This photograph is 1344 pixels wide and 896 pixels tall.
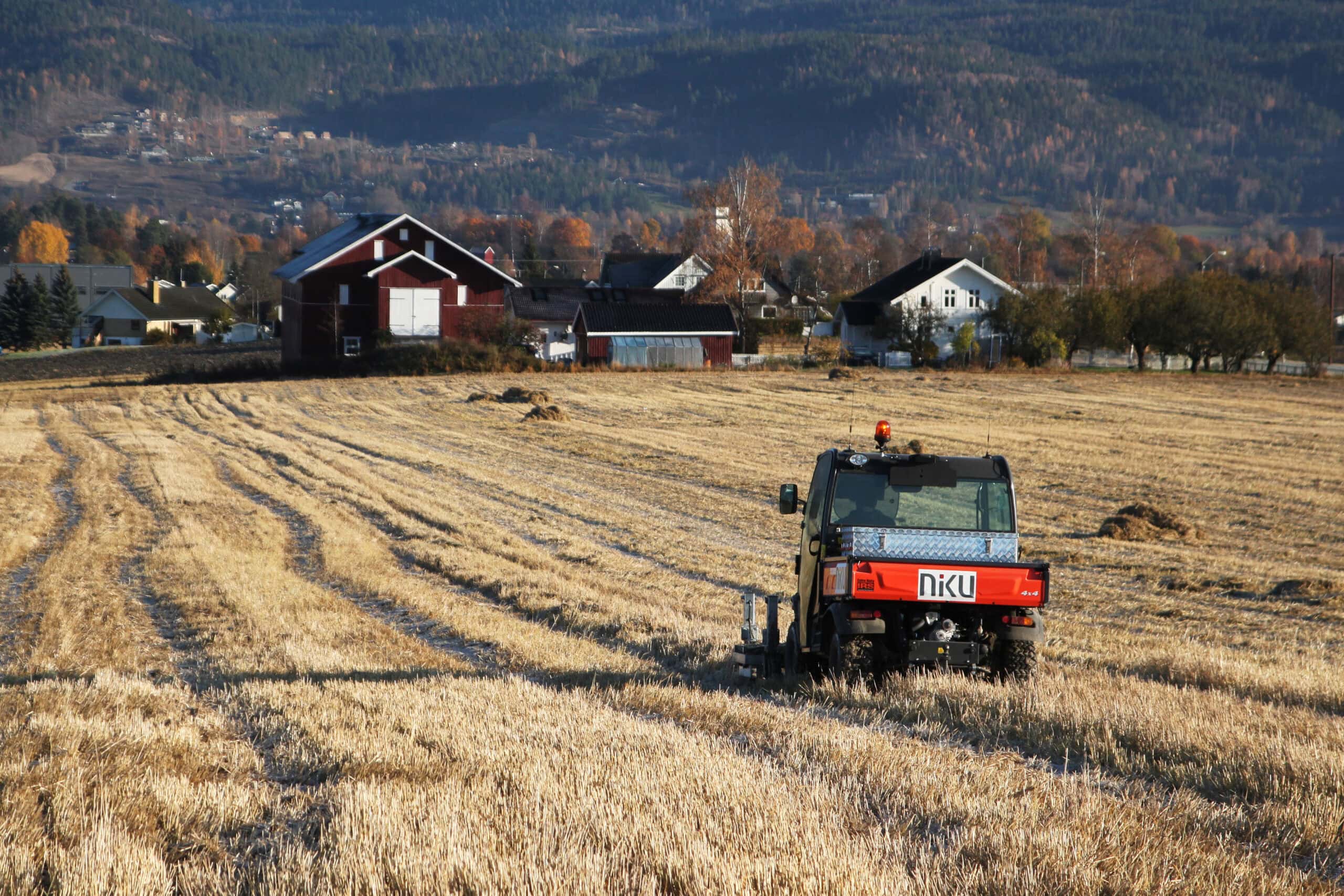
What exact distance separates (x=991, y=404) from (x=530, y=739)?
4738 cm

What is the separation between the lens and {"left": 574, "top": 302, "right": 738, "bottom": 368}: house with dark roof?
236ft

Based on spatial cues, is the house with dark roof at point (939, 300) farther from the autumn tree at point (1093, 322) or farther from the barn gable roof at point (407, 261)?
the barn gable roof at point (407, 261)

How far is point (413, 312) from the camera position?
71.8 meters

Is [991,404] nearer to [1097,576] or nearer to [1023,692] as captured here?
[1097,576]

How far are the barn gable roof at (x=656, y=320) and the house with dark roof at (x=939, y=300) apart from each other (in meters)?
11.2

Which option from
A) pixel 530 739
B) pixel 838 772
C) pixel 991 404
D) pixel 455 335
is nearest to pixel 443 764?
pixel 530 739

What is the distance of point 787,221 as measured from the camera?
288 ft

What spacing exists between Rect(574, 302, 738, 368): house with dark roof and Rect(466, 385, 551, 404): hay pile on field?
1901 centimetres

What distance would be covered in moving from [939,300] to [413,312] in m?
34.5

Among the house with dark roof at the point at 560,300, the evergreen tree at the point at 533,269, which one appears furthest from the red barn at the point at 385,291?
the evergreen tree at the point at 533,269

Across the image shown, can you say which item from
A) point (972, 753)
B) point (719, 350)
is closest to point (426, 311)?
point (719, 350)

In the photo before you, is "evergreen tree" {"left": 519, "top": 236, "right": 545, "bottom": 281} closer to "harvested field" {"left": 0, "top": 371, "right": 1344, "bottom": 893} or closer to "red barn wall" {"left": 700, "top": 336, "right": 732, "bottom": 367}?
"red barn wall" {"left": 700, "top": 336, "right": 732, "bottom": 367}

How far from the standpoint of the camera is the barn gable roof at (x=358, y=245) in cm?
7125

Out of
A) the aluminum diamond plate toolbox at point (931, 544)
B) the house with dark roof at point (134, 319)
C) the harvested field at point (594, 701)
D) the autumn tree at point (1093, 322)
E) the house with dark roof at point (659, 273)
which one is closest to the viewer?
the harvested field at point (594, 701)
